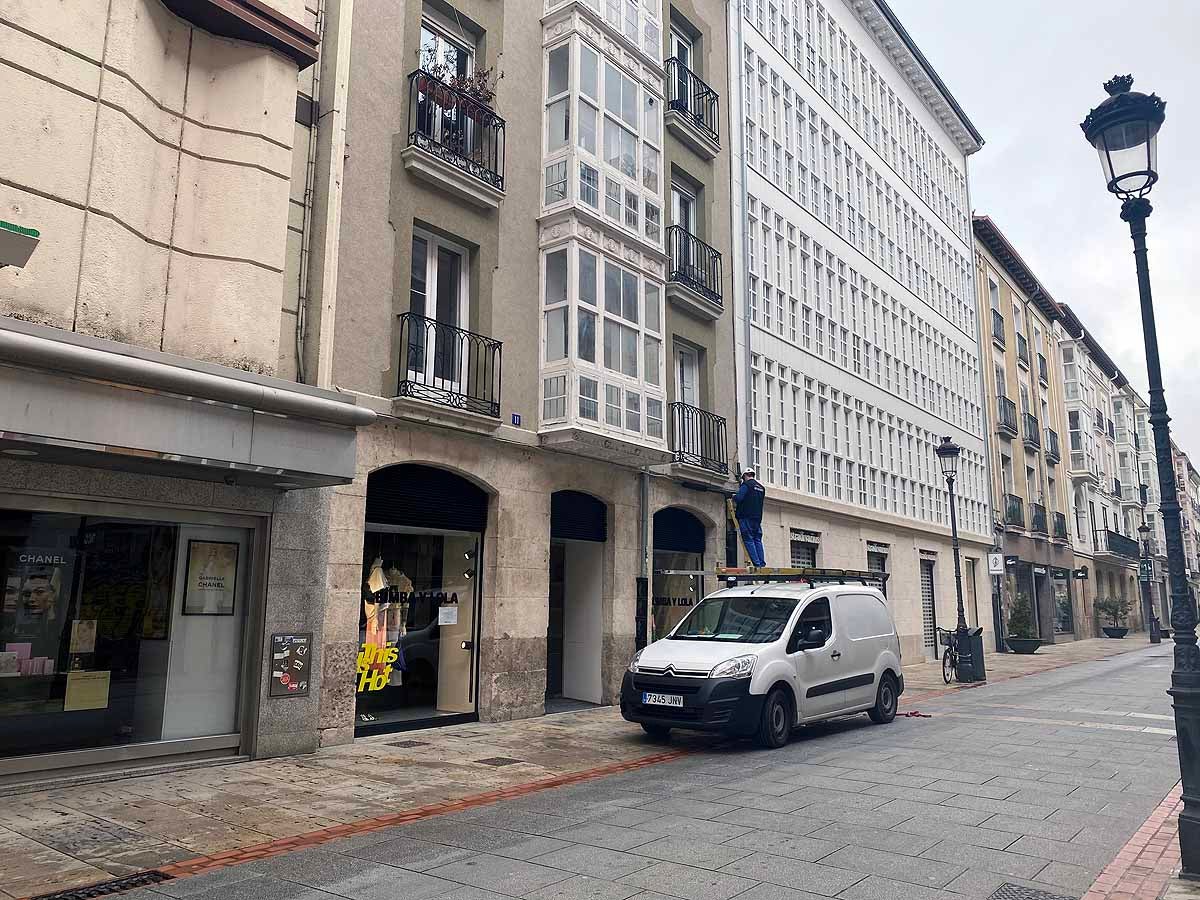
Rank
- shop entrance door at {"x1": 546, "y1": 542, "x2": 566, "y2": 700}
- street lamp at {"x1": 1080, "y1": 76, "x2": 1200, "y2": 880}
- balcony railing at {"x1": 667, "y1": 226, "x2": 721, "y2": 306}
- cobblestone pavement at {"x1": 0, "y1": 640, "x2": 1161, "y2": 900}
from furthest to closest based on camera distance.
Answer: balcony railing at {"x1": 667, "y1": 226, "x2": 721, "y2": 306}
shop entrance door at {"x1": 546, "y1": 542, "x2": 566, "y2": 700}
street lamp at {"x1": 1080, "y1": 76, "x2": 1200, "y2": 880}
cobblestone pavement at {"x1": 0, "y1": 640, "x2": 1161, "y2": 900}

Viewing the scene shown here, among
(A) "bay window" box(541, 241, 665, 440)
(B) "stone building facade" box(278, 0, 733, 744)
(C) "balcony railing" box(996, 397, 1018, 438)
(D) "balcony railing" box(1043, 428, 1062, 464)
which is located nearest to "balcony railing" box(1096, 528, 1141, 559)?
(D) "balcony railing" box(1043, 428, 1062, 464)

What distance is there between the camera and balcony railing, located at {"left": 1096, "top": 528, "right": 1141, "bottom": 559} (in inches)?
2141

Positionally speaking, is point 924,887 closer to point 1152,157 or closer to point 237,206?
point 1152,157

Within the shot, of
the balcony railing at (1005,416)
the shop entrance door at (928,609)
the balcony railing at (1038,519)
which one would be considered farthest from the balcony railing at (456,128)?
the balcony railing at (1038,519)

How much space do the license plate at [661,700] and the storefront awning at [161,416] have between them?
4577 mm

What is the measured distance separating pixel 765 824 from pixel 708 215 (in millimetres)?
15456

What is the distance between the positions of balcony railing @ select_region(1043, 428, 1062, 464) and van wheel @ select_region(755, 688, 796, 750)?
3932cm

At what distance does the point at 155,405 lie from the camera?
825cm

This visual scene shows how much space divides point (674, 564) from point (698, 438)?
2.68 m

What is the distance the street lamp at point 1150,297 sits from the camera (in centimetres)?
625

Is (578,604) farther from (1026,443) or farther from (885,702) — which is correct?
(1026,443)

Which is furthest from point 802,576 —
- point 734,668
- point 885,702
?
point 734,668

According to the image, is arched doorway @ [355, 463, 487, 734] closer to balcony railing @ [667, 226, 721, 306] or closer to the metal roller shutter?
the metal roller shutter

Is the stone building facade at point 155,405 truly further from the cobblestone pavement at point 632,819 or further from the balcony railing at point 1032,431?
the balcony railing at point 1032,431
